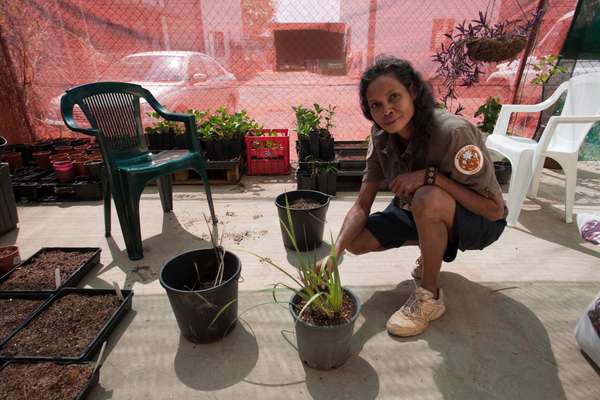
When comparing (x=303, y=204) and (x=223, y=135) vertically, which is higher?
(x=223, y=135)

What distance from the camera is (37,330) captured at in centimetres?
144

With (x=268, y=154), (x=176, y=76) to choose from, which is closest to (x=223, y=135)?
(x=268, y=154)

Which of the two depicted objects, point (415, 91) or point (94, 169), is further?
point (94, 169)

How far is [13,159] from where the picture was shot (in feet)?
10.9

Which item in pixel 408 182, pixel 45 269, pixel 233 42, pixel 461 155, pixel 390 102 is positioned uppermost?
pixel 233 42

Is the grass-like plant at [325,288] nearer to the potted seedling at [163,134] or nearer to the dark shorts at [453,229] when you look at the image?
the dark shorts at [453,229]

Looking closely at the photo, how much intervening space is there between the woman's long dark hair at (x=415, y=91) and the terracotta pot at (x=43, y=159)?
3.31 m

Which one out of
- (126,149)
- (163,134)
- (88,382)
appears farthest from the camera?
(163,134)

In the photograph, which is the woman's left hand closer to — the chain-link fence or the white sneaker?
the white sneaker

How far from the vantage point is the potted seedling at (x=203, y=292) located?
1.32 meters

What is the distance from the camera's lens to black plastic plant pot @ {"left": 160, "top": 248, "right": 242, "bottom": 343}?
1.31 meters

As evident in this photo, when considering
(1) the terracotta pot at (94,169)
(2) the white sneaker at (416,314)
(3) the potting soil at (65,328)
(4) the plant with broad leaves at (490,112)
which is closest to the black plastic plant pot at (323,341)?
(2) the white sneaker at (416,314)

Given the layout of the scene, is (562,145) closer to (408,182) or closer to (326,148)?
(326,148)

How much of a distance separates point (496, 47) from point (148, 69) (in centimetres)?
327
